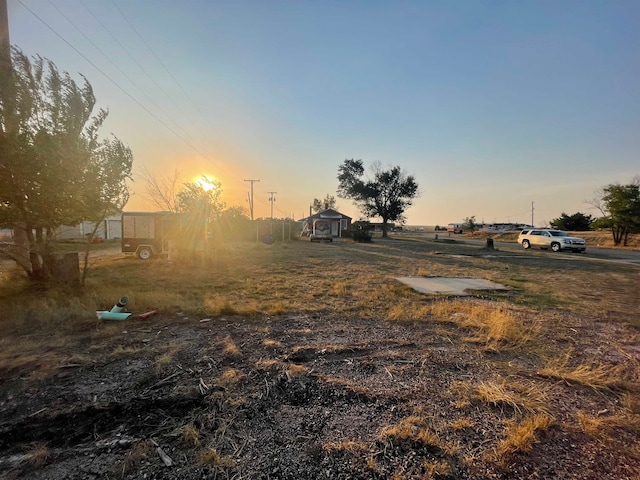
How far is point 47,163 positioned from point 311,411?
644cm

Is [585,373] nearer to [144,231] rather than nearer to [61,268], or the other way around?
[61,268]

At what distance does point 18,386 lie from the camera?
2.65m

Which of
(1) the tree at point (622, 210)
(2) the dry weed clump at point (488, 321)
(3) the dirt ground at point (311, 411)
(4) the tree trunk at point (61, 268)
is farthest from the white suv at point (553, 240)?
(4) the tree trunk at point (61, 268)

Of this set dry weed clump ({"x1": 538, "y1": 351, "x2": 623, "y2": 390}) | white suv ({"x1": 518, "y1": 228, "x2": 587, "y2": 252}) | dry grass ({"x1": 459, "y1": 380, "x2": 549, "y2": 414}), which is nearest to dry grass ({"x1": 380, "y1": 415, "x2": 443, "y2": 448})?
dry grass ({"x1": 459, "y1": 380, "x2": 549, "y2": 414})

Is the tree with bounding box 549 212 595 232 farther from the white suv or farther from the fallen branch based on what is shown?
the fallen branch

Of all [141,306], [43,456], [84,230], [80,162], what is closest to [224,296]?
[141,306]

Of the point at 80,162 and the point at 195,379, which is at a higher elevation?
the point at 80,162

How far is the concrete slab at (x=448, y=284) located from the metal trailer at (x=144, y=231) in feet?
34.3

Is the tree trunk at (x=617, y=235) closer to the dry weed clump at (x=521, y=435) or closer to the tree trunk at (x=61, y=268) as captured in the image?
the dry weed clump at (x=521, y=435)

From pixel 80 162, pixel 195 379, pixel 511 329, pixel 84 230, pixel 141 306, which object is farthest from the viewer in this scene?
pixel 84 230

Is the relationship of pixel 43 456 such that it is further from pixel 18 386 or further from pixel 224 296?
pixel 224 296


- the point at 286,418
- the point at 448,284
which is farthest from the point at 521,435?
the point at 448,284

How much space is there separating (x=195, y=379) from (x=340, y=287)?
4481 mm

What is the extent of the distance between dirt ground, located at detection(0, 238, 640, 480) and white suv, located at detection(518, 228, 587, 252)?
62.9 feet
